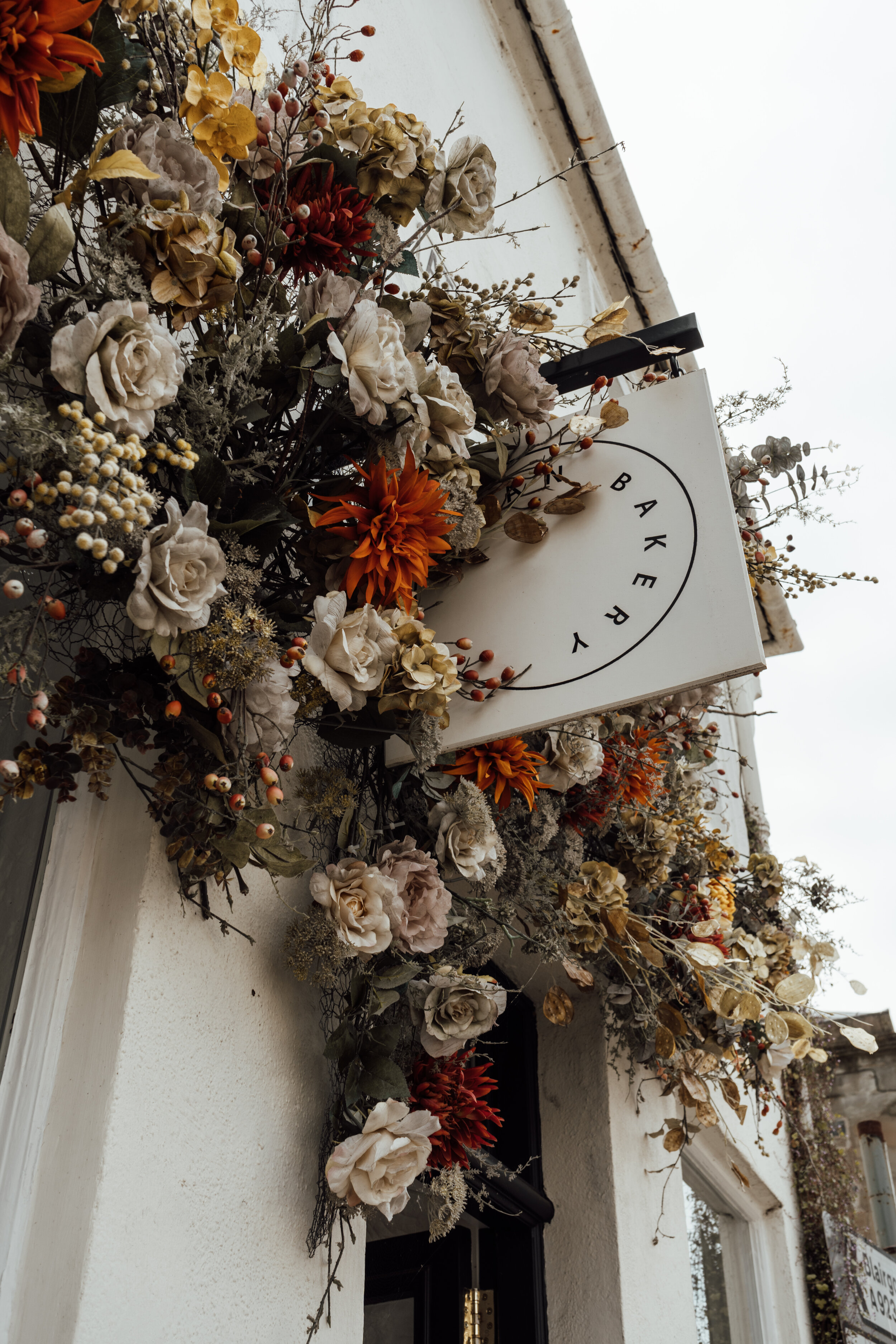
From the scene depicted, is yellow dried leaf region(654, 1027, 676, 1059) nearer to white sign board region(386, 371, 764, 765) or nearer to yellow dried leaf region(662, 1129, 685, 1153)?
yellow dried leaf region(662, 1129, 685, 1153)

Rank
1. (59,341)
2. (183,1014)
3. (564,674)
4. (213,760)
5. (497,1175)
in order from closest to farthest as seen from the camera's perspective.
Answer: (59,341) → (213,760) → (183,1014) → (564,674) → (497,1175)

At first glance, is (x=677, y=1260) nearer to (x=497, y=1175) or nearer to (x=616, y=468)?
(x=497, y=1175)

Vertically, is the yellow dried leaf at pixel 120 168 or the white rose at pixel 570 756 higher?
the yellow dried leaf at pixel 120 168

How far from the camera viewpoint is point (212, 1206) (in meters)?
1.34

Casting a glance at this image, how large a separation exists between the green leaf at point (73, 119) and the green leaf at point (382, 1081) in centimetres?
132

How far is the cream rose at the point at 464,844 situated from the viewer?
1.58 meters

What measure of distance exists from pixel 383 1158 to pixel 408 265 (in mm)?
1421

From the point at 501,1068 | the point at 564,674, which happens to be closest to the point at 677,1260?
the point at 501,1068

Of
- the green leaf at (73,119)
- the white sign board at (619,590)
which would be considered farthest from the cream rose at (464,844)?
the green leaf at (73,119)

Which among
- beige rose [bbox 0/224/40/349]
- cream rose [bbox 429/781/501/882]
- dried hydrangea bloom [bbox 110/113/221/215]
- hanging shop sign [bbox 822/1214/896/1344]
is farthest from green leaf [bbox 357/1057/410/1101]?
hanging shop sign [bbox 822/1214/896/1344]

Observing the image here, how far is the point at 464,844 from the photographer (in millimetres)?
1593

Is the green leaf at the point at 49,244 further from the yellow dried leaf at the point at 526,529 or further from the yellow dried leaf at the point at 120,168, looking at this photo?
the yellow dried leaf at the point at 526,529

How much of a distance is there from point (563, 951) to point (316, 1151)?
59cm

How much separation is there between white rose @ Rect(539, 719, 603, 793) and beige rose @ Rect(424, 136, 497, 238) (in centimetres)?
91
